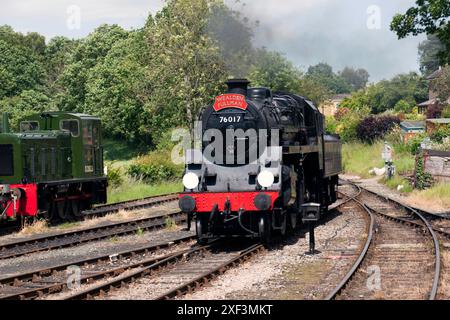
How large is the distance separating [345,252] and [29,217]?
1055cm

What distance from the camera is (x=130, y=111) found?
2227 inches

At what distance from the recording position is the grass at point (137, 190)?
2963 centimetres

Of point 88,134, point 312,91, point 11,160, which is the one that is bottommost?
point 11,160

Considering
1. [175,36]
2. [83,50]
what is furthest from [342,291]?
[83,50]

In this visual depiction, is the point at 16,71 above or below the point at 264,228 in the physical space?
above

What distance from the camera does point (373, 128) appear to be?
5650cm

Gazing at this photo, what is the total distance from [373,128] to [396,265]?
44514 mm

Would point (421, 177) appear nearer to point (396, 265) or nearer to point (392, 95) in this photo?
point (396, 265)

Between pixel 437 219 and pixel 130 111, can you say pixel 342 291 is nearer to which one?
pixel 437 219

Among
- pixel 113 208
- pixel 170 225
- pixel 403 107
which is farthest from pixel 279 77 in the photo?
pixel 403 107

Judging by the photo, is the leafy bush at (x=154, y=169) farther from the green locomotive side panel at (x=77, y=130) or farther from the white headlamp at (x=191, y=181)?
the white headlamp at (x=191, y=181)

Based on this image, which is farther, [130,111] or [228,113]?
[130,111]

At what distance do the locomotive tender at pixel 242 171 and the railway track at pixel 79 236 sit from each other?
10.5ft

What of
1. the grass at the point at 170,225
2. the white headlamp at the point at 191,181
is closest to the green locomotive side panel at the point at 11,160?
the grass at the point at 170,225
